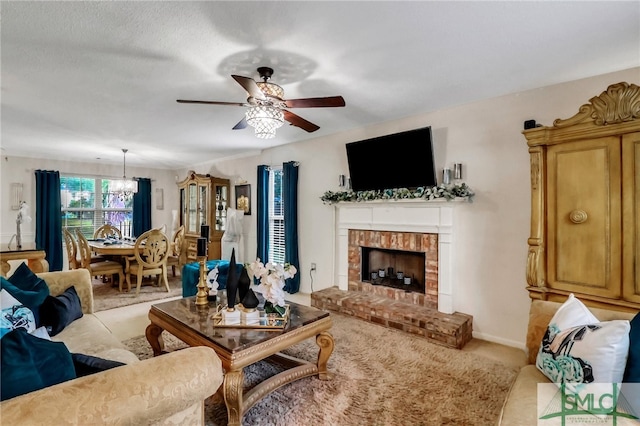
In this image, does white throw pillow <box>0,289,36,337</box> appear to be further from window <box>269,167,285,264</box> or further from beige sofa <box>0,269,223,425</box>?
window <box>269,167,285,264</box>

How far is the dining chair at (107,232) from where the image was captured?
6355 mm

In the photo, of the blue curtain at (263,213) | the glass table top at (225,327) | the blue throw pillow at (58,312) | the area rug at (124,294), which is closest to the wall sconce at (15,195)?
the area rug at (124,294)

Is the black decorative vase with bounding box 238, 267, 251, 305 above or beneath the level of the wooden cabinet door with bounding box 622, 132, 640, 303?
beneath

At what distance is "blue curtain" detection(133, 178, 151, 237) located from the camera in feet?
23.4

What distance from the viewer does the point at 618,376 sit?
1.29 meters

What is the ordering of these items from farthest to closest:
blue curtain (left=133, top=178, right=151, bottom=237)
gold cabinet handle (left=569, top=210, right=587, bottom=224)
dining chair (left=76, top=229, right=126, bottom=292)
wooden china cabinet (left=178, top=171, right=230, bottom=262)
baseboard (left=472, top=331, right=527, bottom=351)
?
1. blue curtain (left=133, top=178, right=151, bottom=237)
2. wooden china cabinet (left=178, top=171, right=230, bottom=262)
3. dining chair (left=76, top=229, right=126, bottom=292)
4. baseboard (left=472, top=331, right=527, bottom=351)
5. gold cabinet handle (left=569, top=210, right=587, bottom=224)

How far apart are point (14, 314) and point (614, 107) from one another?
156 inches

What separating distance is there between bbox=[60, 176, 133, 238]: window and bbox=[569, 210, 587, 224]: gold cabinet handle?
785 cm

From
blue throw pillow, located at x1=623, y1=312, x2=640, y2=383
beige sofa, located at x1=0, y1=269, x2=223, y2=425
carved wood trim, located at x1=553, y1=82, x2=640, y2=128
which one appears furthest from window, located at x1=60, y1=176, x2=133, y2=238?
blue throw pillow, located at x1=623, y1=312, x2=640, y2=383

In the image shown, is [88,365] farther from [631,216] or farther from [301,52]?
[631,216]

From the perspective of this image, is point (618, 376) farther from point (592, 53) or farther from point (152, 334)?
point (152, 334)

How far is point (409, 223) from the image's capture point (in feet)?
11.8

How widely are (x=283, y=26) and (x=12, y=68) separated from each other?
2192 millimetres

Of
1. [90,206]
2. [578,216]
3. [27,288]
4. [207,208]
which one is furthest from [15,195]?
[578,216]
